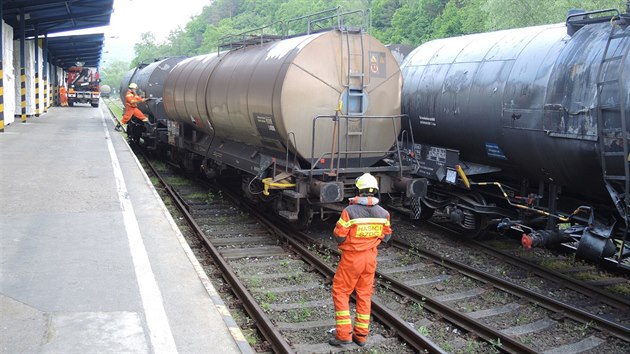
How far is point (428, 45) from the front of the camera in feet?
→ 36.3

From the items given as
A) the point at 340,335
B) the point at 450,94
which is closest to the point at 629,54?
the point at 450,94

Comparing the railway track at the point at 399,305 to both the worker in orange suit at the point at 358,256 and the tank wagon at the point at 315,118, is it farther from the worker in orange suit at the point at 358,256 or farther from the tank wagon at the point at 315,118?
the tank wagon at the point at 315,118

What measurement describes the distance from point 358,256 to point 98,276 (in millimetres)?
2803

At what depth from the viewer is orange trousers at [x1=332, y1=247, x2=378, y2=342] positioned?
550 cm

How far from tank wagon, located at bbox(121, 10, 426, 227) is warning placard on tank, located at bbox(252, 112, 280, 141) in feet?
0.07

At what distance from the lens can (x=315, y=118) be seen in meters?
8.40

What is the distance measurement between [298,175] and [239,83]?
2.39m

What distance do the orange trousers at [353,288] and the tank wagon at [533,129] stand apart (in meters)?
2.99

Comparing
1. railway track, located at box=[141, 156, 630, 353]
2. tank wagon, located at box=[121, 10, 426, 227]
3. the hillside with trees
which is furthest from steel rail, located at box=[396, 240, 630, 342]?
the hillside with trees

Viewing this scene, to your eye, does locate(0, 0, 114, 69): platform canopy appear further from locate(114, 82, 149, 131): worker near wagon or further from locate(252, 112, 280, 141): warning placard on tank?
locate(252, 112, 280, 141): warning placard on tank

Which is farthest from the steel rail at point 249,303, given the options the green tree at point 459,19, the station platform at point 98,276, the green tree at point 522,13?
the green tree at point 459,19

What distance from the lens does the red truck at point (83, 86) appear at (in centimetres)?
5306

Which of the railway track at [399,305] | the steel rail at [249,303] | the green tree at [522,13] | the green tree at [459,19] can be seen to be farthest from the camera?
the green tree at [459,19]

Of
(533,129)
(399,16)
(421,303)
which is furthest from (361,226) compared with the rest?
(399,16)
